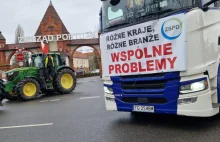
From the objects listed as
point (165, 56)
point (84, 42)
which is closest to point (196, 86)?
point (165, 56)

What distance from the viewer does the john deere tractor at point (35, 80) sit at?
1419cm

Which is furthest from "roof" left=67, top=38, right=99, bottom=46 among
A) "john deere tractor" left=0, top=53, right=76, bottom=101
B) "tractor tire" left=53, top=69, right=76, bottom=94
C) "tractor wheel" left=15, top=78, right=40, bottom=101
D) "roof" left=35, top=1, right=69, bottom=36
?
"tractor wheel" left=15, top=78, right=40, bottom=101

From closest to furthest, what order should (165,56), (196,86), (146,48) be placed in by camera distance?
(196,86) → (165,56) → (146,48)

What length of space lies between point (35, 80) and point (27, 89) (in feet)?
2.04

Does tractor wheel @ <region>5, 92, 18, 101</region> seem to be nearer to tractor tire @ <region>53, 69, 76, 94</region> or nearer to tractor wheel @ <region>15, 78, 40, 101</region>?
tractor wheel @ <region>15, 78, 40, 101</region>

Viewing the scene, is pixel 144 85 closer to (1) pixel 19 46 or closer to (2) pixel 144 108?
(2) pixel 144 108

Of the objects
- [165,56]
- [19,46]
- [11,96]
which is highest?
[19,46]

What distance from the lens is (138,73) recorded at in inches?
243

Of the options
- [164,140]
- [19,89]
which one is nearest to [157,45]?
[164,140]

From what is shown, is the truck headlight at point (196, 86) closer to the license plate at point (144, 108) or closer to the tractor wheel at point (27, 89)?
the license plate at point (144, 108)

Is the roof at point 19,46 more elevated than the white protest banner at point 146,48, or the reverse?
the roof at point 19,46

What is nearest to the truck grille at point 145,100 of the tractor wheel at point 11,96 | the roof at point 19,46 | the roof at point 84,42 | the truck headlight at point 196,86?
the truck headlight at point 196,86

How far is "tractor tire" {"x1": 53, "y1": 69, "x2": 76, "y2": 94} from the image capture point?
51.7ft

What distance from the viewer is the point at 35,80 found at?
1466 cm
